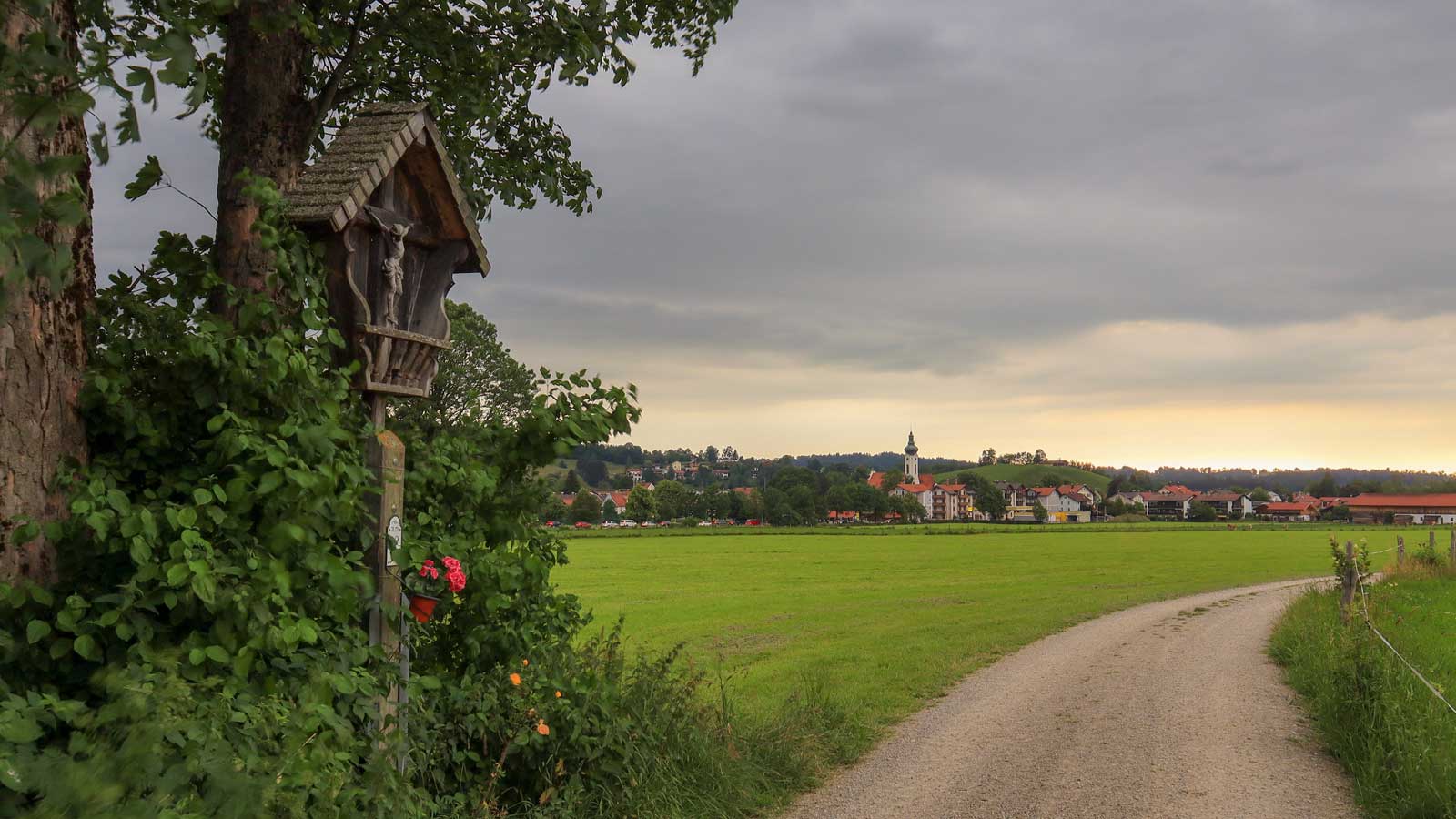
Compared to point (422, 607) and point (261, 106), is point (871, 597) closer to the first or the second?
point (422, 607)

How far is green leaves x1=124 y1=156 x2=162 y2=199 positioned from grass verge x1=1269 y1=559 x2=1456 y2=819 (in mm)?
8733

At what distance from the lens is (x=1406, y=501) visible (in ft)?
489

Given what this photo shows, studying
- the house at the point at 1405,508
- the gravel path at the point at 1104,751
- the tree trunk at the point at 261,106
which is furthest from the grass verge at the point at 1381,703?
the house at the point at 1405,508

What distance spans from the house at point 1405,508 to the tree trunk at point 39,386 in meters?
152

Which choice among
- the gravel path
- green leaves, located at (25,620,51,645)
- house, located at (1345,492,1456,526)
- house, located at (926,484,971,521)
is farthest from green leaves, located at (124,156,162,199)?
house, located at (926,484,971,521)

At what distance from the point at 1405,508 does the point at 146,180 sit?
17701 centimetres

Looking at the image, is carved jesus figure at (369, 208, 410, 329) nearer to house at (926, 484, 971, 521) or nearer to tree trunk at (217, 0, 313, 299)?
tree trunk at (217, 0, 313, 299)

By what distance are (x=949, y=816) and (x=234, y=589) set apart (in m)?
5.39

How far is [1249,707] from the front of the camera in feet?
35.7

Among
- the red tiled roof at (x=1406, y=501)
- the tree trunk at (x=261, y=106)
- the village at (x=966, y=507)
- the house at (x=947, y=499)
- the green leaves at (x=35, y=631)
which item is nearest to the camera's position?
the green leaves at (x=35, y=631)

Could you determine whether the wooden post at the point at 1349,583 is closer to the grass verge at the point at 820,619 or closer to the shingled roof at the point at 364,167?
the grass verge at the point at 820,619

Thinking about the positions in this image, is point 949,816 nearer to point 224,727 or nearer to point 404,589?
point 404,589

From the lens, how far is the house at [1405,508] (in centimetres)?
13488

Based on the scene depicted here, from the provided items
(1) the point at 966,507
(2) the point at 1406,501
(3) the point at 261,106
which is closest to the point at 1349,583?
(3) the point at 261,106
